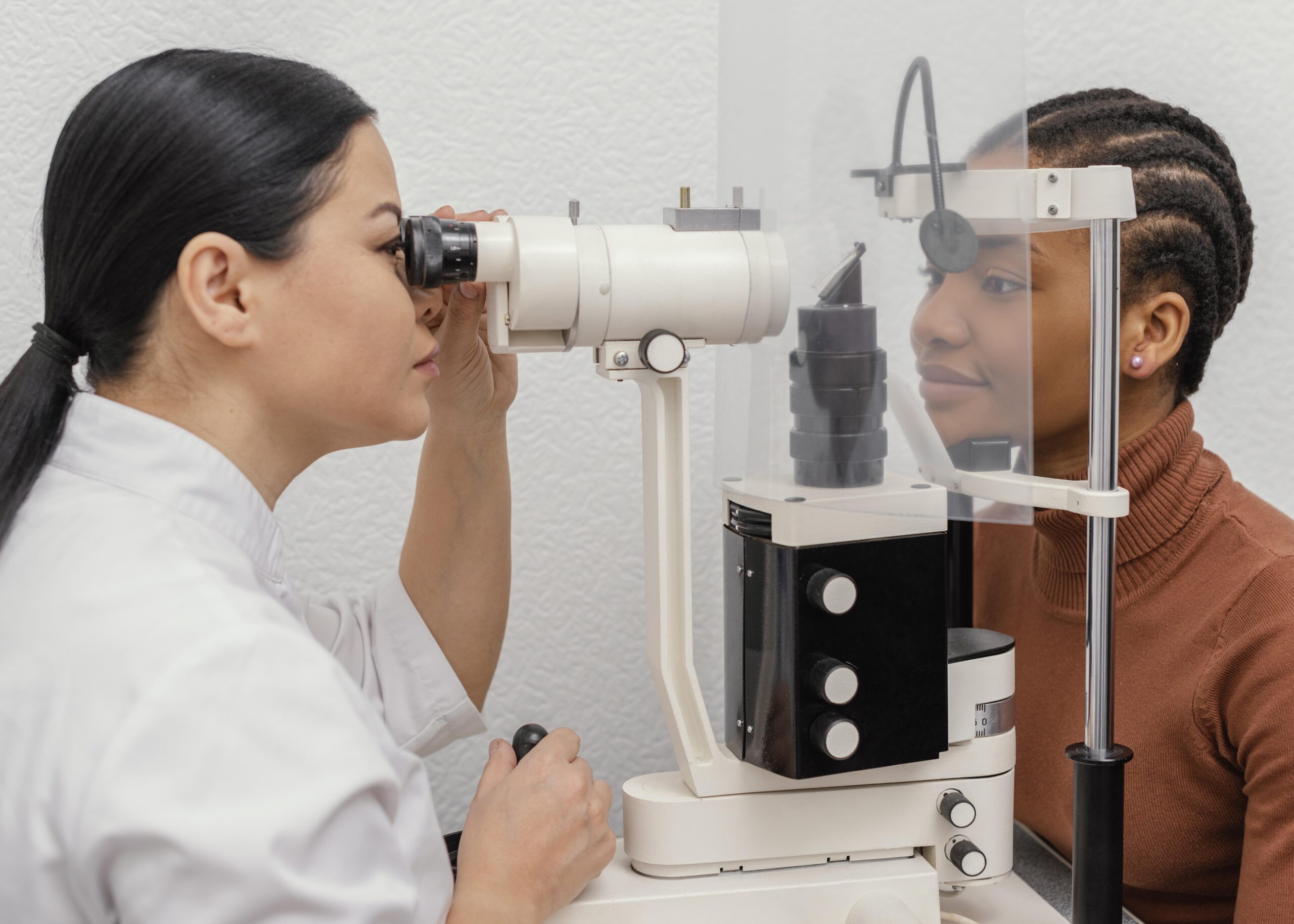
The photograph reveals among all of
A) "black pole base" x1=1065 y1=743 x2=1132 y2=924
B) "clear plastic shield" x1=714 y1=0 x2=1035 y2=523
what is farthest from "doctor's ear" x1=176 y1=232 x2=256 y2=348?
"black pole base" x1=1065 y1=743 x2=1132 y2=924

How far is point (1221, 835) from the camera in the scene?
3.35 ft

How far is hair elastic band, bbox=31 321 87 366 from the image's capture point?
80cm

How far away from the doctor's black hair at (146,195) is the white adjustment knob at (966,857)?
0.67 m

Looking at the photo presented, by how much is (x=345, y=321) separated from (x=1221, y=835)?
2.93ft

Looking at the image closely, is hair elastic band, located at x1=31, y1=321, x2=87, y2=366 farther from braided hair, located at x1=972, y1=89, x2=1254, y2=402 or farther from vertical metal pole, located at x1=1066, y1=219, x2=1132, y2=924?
braided hair, located at x1=972, y1=89, x2=1254, y2=402

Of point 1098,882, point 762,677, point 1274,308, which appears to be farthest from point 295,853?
point 1274,308

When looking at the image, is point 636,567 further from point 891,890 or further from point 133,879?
point 133,879

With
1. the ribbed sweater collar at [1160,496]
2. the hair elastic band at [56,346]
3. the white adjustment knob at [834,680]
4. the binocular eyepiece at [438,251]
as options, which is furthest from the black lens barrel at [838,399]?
the hair elastic band at [56,346]

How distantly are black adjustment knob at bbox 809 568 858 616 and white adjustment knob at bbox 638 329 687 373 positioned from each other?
0.61 ft

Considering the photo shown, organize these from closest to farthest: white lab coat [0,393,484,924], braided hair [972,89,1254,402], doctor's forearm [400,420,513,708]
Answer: white lab coat [0,393,484,924], braided hair [972,89,1254,402], doctor's forearm [400,420,513,708]

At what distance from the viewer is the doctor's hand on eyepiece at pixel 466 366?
1.04 m

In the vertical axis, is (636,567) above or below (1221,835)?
above

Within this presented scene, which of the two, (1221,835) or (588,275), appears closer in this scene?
(588,275)

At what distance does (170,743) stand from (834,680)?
1.45 ft
